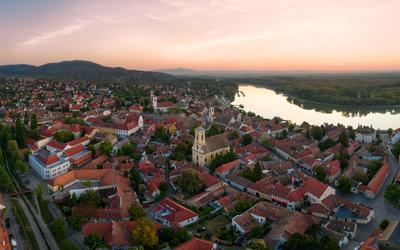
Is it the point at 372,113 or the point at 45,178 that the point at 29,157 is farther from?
the point at 372,113

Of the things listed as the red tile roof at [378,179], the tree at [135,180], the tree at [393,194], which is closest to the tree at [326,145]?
the red tile roof at [378,179]

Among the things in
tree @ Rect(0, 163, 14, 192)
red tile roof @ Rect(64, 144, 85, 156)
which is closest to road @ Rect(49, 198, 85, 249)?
tree @ Rect(0, 163, 14, 192)

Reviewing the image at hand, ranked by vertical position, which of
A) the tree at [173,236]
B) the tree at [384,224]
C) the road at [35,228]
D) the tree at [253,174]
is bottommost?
the road at [35,228]

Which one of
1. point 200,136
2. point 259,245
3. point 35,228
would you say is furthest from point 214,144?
point 35,228

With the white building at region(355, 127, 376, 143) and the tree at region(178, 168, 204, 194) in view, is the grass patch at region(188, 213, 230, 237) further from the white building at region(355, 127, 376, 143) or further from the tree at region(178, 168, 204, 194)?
the white building at region(355, 127, 376, 143)

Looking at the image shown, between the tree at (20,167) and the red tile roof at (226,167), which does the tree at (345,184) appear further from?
the tree at (20,167)

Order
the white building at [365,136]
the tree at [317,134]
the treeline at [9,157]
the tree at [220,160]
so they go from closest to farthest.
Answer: the treeline at [9,157]
the tree at [220,160]
the white building at [365,136]
the tree at [317,134]
